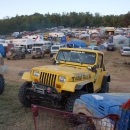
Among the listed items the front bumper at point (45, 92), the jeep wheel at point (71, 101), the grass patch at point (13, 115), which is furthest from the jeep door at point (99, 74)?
the grass patch at point (13, 115)

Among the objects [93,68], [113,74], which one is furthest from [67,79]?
[113,74]

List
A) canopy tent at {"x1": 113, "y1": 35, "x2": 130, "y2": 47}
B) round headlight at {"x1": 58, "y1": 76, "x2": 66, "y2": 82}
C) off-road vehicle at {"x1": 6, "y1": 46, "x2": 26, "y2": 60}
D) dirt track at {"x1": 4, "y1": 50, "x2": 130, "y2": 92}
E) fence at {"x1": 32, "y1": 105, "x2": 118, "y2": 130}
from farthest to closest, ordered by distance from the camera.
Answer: canopy tent at {"x1": 113, "y1": 35, "x2": 130, "y2": 47} < off-road vehicle at {"x1": 6, "y1": 46, "x2": 26, "y2": 60} < dirt track at {"x1": 4, "y1": 50, "x2": 130, "y2": 92} < round headlight at {"x1": 58, "y1": 76, "x2": 66, "y2": 82} < fence at {"x1": 32, "y1": 105, "x2": 118, "y2": 130}

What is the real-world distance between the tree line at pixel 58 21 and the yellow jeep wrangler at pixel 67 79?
7613 cm

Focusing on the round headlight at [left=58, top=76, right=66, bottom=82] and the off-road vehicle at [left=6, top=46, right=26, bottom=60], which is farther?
the off-road vehicle at [left=6, top=46, right=26, bottom=60]

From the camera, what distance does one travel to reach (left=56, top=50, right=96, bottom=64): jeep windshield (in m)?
7.27

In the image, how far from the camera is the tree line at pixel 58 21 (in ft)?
279

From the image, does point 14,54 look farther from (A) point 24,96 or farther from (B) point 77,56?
(A) point 24,96

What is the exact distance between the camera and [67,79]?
6070mm

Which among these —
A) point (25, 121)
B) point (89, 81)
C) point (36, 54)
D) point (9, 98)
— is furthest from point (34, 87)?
point (36, 54)

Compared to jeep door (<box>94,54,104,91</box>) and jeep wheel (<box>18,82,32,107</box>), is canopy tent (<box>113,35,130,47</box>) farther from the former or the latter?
jeep wheel (<box>18,82,32,107</box>)

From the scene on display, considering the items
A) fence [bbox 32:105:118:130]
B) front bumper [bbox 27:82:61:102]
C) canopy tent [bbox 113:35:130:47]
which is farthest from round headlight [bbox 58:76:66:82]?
canopy tent [bbox 113:35:130:47]

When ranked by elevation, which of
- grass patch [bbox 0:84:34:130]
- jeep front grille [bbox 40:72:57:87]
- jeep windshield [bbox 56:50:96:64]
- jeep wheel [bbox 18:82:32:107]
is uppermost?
jeep windshield [bbox 56:50:96:64]

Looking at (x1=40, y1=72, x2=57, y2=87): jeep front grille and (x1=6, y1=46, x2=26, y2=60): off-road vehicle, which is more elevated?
(x1=40, y1=72, x2=57, y2=87): jeep front grille

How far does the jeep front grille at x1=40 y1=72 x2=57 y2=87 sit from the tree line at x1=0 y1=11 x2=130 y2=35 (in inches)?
3027
